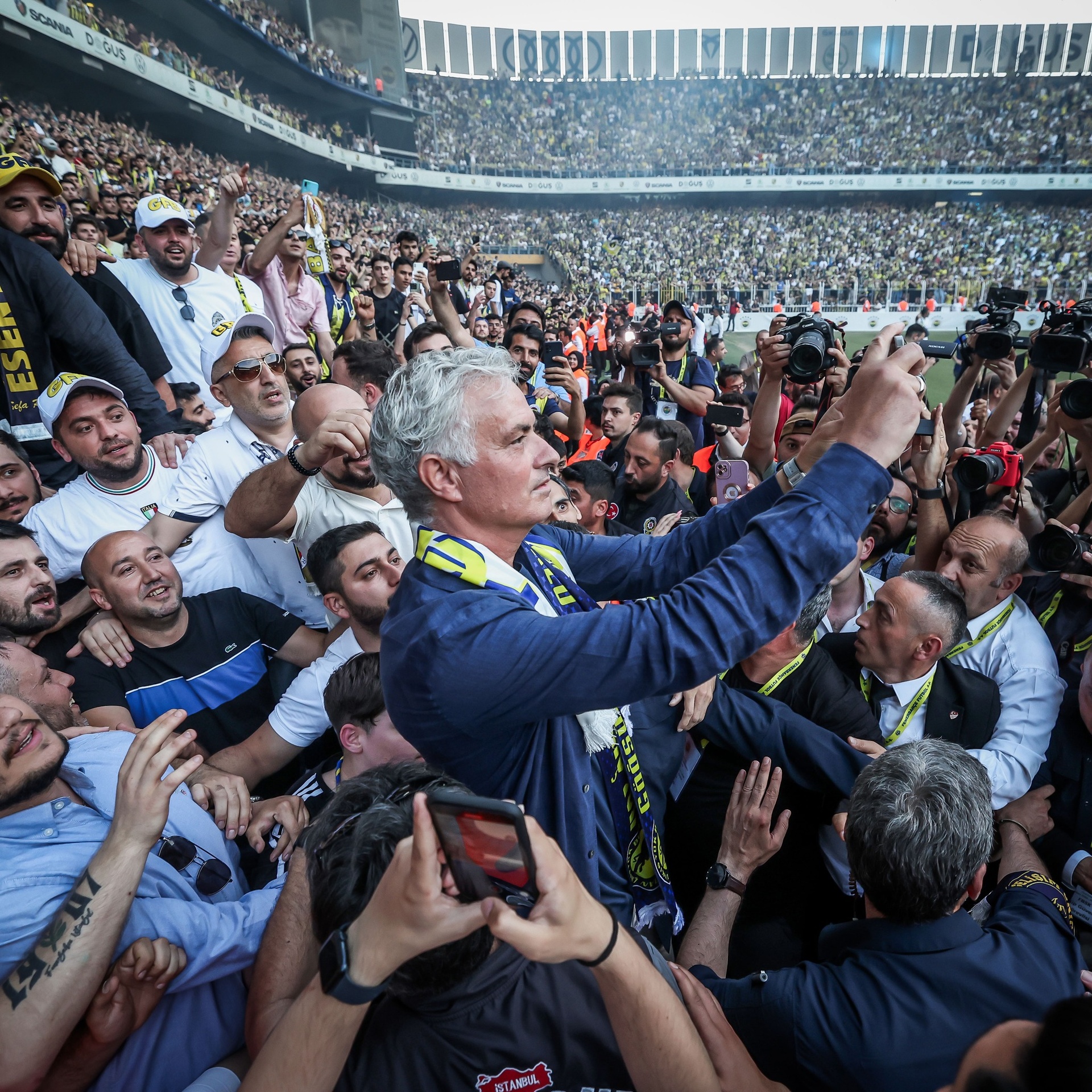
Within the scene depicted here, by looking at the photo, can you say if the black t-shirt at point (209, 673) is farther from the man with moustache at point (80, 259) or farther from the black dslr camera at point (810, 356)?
the black dslr camera at point (810, 356)

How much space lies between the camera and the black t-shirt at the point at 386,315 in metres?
9.23

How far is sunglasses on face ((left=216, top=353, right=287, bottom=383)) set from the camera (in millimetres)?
3336

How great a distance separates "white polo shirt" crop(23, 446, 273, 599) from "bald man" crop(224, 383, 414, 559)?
30 centimetres

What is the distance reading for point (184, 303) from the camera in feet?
16.0

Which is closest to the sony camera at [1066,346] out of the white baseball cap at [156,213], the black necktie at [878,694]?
the black necktie at [878,694]

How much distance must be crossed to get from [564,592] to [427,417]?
0.51 metres

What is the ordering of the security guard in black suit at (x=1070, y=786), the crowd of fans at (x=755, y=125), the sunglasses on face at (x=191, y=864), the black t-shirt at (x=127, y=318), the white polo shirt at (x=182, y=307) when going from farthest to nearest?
the crowd of fans at (x=755, y=125) → the white polo shirt at (x=182, y=307) → the black t-shirt at (x=127, y=318) → the security guard in black suit at (x=1070, y=786) → the sunglasses on face at (x=191, y=864)

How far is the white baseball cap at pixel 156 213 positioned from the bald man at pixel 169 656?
2.75m

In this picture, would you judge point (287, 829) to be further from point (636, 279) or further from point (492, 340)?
point (636, 279)

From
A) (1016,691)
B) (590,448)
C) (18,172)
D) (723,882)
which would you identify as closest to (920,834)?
(723,882)

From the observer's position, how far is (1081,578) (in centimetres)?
305

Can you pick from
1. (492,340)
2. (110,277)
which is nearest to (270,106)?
(492,340)

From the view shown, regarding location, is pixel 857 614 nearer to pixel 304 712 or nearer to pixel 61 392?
pixel 304 712

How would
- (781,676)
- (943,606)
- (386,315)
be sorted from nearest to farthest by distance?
(781,676) < (943,606) < (386,315)
